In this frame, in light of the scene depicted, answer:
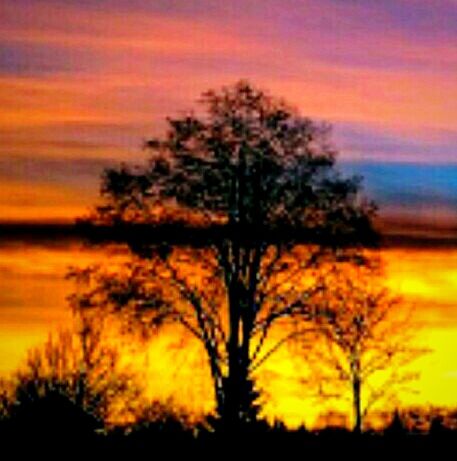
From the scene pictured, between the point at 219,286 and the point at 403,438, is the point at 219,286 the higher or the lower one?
the higher one

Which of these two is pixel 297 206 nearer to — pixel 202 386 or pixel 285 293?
pixel 285 293

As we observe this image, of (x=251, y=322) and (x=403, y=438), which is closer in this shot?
(x=403, y=438)

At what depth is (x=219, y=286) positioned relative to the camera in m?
52.5

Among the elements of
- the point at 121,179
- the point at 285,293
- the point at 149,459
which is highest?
the point at 121,179

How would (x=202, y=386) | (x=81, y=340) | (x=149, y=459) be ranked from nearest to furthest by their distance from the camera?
(x=149, y=459), (x=202, y=386), (x=81, y=340)

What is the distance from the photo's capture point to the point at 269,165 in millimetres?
52062

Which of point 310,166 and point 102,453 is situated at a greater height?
point 310,166

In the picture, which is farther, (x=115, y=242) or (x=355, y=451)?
(x=115, y=242)

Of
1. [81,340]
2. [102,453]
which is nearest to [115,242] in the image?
[81,340]

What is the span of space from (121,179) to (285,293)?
6572mm

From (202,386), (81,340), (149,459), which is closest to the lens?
(149,459)

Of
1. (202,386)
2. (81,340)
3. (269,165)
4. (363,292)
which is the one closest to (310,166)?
(269,165)

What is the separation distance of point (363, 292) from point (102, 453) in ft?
67.7

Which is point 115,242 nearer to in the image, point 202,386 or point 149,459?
point 202,386
